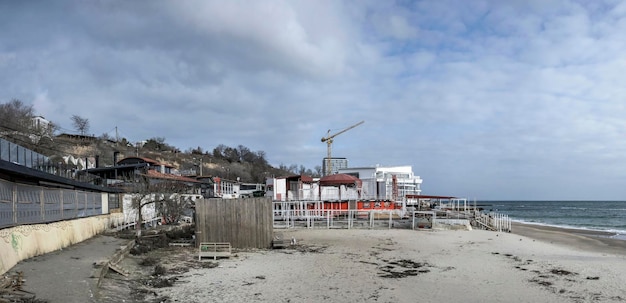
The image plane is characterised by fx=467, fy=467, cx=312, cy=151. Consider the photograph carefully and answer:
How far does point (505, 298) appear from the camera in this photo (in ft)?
38.8

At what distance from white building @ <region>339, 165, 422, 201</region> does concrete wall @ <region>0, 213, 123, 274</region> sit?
30.6 m

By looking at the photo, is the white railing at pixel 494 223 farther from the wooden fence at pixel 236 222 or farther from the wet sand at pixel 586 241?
the wooden fence at pixel 236 222

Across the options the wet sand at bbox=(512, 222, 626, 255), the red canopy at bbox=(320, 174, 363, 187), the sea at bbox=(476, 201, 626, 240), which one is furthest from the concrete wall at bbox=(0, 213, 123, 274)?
the sea at bbox=(476, 201, 626, 240)

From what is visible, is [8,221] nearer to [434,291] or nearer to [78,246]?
[78,246]

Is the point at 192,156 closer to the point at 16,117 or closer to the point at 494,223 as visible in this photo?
the point at 16,117

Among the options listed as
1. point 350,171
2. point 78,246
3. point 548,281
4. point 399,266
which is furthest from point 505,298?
point 350,171

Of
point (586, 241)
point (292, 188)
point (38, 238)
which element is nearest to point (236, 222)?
point (38, 238)

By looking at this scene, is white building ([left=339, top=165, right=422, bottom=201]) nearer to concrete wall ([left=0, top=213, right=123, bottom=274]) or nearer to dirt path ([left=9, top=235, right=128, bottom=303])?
concrete wall ([left=0, top=213, right=123, bottom=274])

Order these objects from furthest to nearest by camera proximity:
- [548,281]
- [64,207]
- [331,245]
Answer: [331,245], [64,207], [548,281]

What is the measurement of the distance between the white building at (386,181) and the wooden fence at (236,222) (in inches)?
1011

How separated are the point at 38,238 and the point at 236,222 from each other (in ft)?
28.8

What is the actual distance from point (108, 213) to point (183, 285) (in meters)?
16.0

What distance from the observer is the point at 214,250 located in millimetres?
18906

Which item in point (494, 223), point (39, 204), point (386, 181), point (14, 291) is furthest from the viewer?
point (386, 181)
